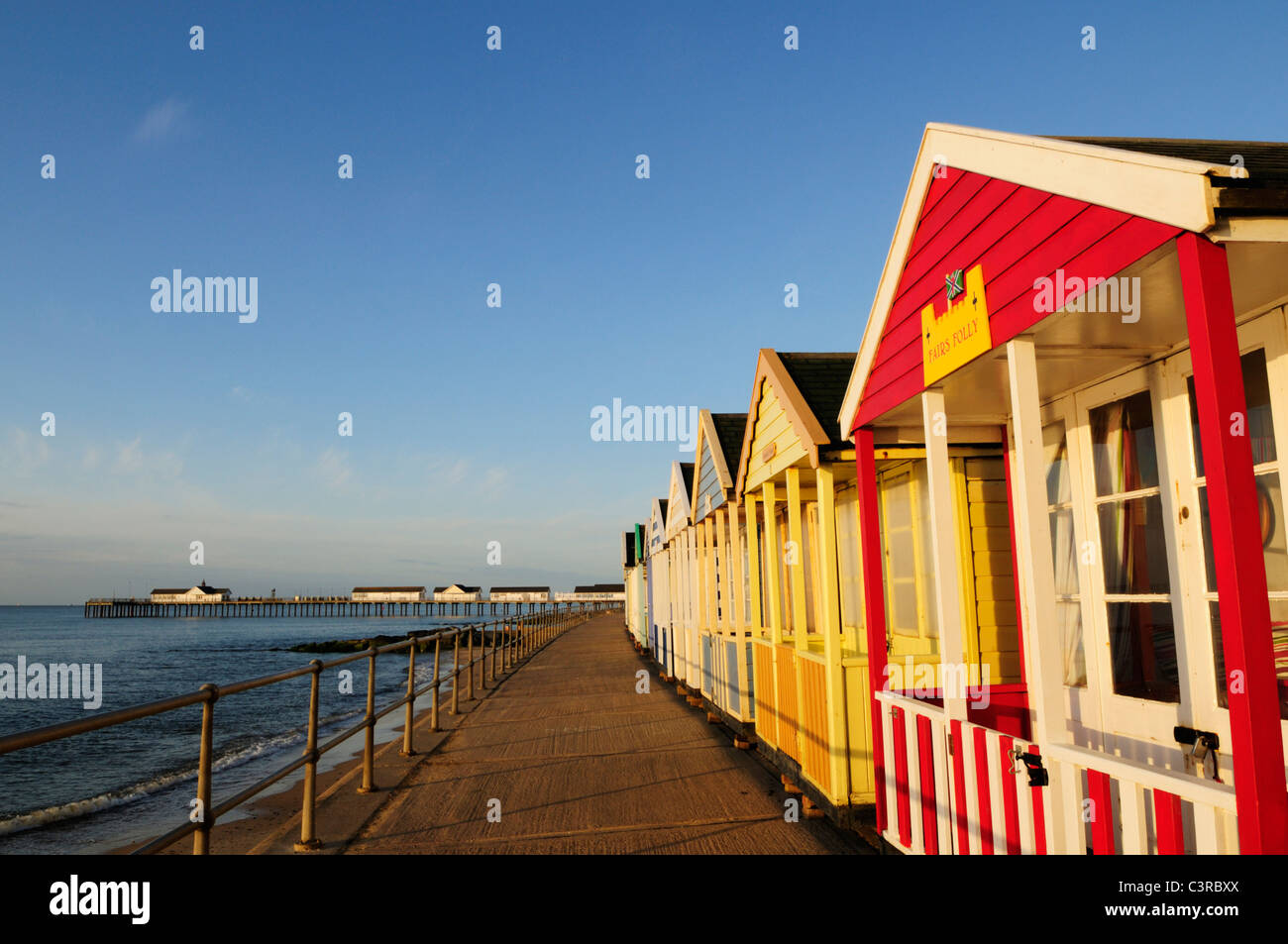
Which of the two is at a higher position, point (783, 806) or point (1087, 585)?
point (1087, 585)

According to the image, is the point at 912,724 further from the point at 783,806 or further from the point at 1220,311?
the point at 1220,311

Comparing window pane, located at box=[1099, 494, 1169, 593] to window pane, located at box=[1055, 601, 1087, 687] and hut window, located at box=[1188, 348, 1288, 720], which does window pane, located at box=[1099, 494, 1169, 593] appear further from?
hut window, located at box=[1188, 348, 1288, 720]

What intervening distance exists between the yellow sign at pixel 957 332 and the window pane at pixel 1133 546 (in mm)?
1149

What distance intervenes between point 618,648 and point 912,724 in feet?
70.1

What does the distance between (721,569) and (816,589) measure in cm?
149

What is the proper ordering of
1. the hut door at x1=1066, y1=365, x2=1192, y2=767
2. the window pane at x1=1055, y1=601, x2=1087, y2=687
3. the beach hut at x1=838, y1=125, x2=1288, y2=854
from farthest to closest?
the window pane at x1=1055, y1=601, x2=1087, y2=687 < the hut door at x1=1066, y1=365, x2=1192, y2=767 < the beach hut at x1=838, y1=125, x2=1288, y2=854

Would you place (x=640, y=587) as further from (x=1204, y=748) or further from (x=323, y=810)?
(x=1204, y=748)

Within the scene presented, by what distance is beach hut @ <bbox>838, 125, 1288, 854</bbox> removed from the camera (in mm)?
2316

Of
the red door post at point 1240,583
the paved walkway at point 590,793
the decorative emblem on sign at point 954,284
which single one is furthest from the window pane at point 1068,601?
the red door post at point 1240,583

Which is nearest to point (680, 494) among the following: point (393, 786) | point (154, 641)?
point (393, 786)

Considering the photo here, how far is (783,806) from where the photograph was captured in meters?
6.22

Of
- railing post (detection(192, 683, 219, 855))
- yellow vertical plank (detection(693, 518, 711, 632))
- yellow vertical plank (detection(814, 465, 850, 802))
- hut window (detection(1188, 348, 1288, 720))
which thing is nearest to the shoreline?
railing post (detection(192, 683, 219, 855))

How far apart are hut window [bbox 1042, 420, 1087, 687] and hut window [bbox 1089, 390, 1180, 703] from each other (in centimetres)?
28

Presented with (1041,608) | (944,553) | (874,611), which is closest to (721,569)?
(874,611)
